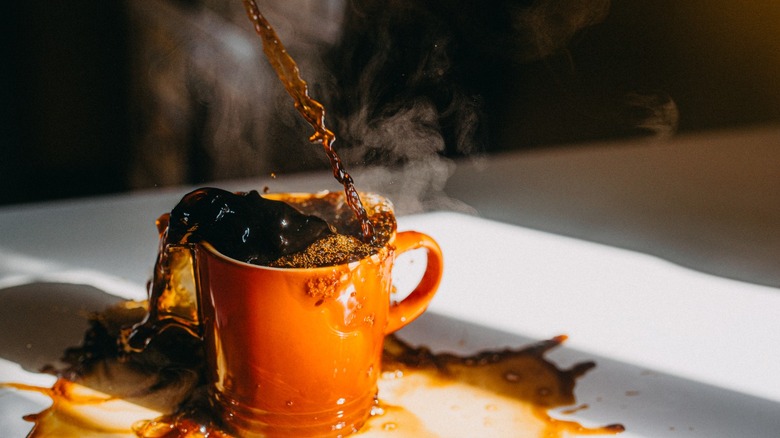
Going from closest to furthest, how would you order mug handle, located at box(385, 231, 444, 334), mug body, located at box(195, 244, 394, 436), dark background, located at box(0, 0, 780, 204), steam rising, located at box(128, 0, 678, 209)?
mug body, located at box(195, 244, 394, 436)
mug handle, located at box(385, 231, 444, 334)
steam rising, located at box(128, 0, 678, 209)
dark background, located at box(0, 0, 780, 204)

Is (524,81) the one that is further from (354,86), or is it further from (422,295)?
(422,295)

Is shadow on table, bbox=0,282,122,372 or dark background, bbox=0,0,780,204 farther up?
dark background, bbox=0,0,780,204

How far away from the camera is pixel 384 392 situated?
0.73 metres

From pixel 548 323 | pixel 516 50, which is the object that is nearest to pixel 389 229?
pixel 548 323

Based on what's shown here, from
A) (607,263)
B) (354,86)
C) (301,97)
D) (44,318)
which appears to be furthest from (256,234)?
(354,86)

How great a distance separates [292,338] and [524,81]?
1.59m

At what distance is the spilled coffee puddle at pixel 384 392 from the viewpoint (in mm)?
662

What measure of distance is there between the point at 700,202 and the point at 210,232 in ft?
3.31

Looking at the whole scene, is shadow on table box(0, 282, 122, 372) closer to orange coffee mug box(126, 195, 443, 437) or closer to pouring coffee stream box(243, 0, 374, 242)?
orange coffee mug box(126, 195, 443, 437)

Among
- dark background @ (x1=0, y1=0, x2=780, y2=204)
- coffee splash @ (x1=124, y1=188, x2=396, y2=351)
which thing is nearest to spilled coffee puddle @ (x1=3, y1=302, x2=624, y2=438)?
coffee splash @ (x1=124, y1=188, x2=396, y2=351)

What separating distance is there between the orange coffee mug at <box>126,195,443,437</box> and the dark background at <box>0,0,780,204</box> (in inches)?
44.1

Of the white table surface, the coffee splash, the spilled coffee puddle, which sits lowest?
the spilled coffee puddle

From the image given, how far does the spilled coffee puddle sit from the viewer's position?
2.17ft

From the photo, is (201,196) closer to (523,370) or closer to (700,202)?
(523,370)
